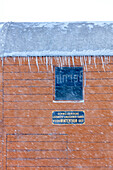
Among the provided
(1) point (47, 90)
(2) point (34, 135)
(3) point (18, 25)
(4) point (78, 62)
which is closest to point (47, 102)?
(1) point (47, 90)

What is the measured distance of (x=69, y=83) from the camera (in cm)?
747

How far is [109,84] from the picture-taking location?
24.4 ft

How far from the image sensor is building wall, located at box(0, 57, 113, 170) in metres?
7.41

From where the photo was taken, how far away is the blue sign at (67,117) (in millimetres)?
7441

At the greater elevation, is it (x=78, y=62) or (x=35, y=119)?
(x=78, y=62)

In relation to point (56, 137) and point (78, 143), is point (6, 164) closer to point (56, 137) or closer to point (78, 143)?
point (56, 137)

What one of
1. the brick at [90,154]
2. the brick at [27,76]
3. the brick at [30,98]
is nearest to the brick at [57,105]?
the brick at [30,98]

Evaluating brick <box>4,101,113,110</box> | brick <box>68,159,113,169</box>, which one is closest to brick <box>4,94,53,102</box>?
brick <box>4,101,113,110</box>

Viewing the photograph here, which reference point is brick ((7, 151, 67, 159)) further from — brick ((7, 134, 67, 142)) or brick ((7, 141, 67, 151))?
brick ((7, 134, 67, 142))

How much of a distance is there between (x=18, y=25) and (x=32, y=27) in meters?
0.51

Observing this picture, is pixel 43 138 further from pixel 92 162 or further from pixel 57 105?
pixel 92 162

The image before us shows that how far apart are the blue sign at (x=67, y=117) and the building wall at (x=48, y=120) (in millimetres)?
127

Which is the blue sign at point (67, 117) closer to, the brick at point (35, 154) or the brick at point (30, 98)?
the brick at point (30, 98)

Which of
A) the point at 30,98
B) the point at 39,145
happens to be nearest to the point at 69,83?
the point at 30,98
